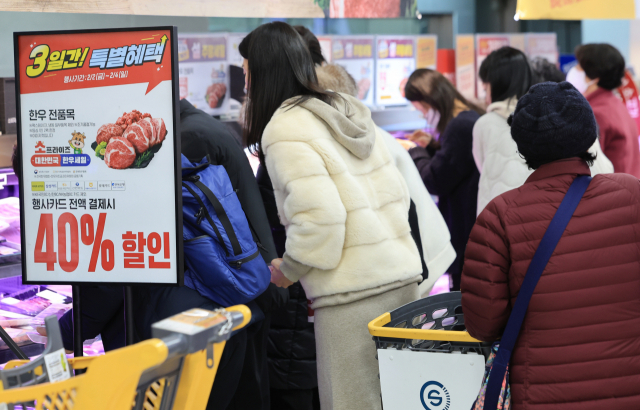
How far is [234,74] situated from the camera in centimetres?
427

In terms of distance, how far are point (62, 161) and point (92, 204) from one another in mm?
154

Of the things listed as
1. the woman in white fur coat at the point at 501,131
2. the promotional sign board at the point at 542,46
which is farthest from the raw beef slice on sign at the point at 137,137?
the promotional sign board at the point at 542,46

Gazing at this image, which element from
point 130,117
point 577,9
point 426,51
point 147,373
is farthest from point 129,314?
point 426,51

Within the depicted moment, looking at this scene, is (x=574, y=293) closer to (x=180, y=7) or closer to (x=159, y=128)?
(x=159, y=128)

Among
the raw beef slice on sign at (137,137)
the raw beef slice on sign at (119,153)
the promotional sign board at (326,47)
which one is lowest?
the raw beef slice on sign at (119,153)

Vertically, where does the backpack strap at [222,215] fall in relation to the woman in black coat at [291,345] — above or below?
above

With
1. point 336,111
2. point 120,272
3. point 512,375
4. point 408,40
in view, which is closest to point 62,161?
point 120,272

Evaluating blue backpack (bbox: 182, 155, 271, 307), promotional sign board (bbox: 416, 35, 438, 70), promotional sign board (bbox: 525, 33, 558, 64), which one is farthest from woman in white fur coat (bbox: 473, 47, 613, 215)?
promotional sign board (bbox: 525, 33, 558, 64)

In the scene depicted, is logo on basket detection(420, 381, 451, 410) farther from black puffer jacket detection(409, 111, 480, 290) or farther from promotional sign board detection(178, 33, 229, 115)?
promotional sign board detection(178, 33, 229, 115)

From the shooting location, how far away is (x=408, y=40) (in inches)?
220

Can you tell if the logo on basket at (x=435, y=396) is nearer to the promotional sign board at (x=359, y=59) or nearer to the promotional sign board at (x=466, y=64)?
the promotional sign board at (x=359, y=59)

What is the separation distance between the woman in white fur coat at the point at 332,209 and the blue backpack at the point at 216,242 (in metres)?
0.16

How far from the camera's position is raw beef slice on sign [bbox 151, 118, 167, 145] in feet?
6.47

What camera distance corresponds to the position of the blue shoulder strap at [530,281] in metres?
1.74
